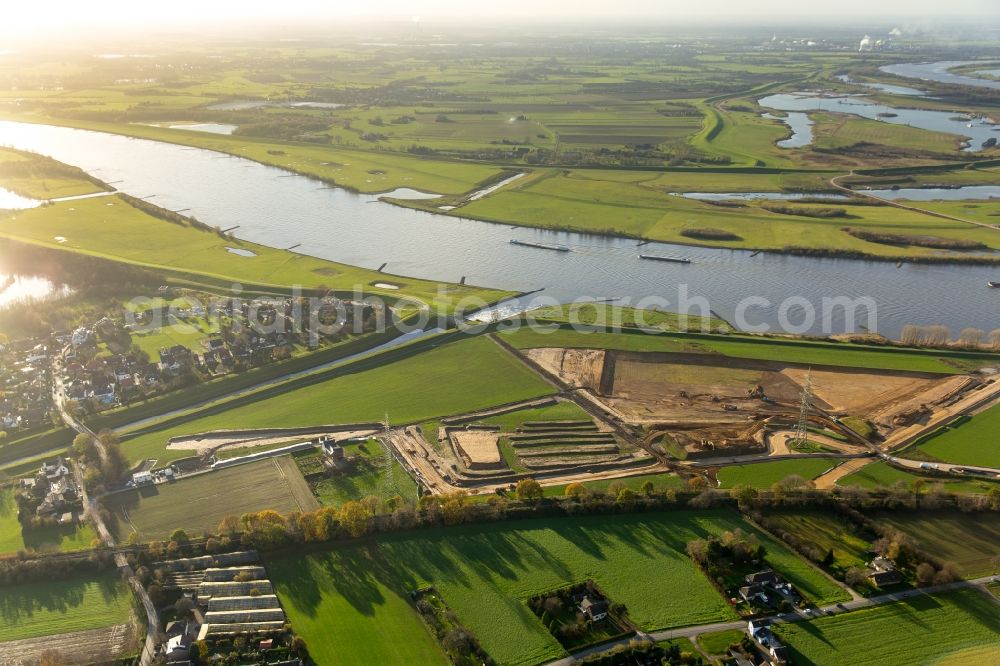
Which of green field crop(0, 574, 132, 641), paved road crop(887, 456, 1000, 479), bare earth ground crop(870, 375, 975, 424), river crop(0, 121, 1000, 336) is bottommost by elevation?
green field crop(0, 574, 132, 641)

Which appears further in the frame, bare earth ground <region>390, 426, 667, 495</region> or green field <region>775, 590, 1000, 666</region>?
bare earth ground <region>390, 426, 667, 495</region>

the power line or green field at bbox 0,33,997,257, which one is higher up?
green field at bbox 0,33,997,257

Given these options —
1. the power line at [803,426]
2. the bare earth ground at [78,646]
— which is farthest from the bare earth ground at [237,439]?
the power line at [803,426]

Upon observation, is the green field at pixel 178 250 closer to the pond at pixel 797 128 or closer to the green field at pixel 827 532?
the green field at pixel 827 532

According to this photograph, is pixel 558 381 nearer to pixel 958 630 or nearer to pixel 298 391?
pixel 298 391

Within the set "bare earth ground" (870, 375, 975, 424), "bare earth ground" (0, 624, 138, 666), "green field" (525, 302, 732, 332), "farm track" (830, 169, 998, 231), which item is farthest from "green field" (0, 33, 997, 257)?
"bare earth ground" (0, 624, 138, 666)

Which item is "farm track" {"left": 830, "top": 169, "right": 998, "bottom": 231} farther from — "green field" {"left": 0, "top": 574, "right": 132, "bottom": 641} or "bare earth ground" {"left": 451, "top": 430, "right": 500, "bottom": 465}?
→ "green field" {"left": 0, "top": 574, "right": 132, "bottom": 641}

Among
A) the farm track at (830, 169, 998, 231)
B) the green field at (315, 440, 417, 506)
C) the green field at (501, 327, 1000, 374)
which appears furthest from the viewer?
the farm track at (830, 169, 998, 231)
